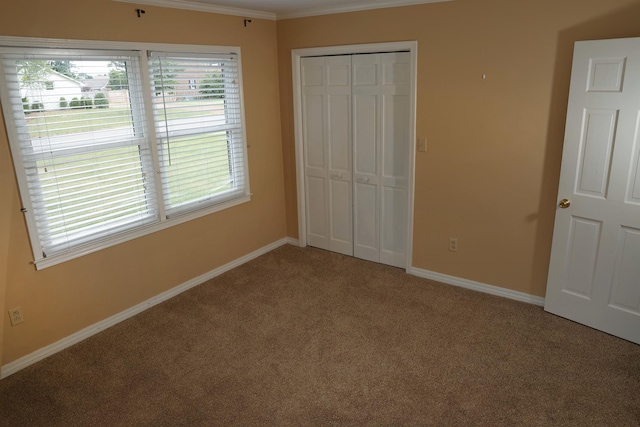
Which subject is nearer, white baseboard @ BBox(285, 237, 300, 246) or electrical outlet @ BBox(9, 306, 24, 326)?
electrical outlet @ BBox(9, 306, 24, 326)

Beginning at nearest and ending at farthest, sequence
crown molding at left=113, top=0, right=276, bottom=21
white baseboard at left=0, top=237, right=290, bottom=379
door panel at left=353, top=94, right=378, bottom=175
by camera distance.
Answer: white baseboard at left=0, top=237, right=290, bottom=379
crown molding at left=113, top=0, right=276, bottom=21
door panel at left=353, top=94, right=378, bottom=175

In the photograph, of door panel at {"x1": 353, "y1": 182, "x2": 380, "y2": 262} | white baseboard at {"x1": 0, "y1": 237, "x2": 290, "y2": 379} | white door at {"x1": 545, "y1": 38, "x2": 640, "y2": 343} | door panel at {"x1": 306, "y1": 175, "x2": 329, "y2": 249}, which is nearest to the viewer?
white door at {"x1": 545, "y1": 38, "x2": 640, "y2": 343}

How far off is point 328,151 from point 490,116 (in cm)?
162

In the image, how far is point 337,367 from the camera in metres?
2.89

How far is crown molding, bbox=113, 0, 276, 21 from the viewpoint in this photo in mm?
3373

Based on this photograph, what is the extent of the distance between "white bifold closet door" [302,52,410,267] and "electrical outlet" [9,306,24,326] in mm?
2730

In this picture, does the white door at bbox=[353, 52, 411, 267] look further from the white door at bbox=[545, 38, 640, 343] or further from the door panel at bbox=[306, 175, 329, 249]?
the white door at bbox=[545, 38, 640, 343]

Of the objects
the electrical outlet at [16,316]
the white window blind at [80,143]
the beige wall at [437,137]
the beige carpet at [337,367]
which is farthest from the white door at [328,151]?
the electrical outlet at [16,316]

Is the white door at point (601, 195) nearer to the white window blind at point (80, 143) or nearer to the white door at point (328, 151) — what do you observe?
the white door at point (328, 151)

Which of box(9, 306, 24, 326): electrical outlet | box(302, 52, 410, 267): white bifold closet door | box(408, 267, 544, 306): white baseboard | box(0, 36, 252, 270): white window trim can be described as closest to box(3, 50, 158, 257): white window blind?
box(0, 36, 252, 270): white window trim

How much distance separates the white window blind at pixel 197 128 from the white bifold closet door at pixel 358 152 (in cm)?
78

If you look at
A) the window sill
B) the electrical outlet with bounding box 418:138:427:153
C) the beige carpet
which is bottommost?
the beige carpet

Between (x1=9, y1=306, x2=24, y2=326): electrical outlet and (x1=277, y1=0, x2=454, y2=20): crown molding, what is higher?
(x1=277, y1=0, x2=454, y2=20): crown molding

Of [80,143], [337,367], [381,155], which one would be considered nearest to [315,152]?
[381,155]
